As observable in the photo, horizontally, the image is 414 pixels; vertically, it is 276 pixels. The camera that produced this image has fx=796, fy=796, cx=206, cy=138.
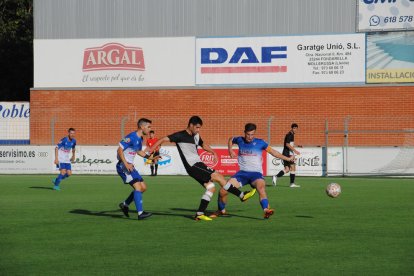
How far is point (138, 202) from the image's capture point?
1562 centimetres

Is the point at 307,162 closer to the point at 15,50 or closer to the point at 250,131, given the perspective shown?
the point at 250,131

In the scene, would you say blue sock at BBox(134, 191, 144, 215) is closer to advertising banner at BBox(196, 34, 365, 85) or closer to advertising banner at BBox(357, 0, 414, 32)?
advertising banner at BBox(196, 34, 365, 85)

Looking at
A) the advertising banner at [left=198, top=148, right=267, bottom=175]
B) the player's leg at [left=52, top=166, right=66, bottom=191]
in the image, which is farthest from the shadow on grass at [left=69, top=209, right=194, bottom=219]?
the advertising banner at [left=198, top=148, right=267, bottom=175]

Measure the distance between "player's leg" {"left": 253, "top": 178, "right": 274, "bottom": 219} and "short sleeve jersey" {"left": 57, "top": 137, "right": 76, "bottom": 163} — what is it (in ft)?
37.3

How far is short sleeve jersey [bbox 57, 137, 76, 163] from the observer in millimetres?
26031

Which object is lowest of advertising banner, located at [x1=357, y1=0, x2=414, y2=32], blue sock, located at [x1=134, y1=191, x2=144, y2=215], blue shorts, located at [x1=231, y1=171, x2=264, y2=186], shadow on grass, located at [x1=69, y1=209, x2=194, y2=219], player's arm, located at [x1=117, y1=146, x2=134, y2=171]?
shadow on grass, located at [x1=69, y1=209, x2=194, y2=219]

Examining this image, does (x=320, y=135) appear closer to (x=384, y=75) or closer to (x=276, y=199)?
(x=384, y=75)

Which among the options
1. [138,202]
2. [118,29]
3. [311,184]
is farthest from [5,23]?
[138,202]

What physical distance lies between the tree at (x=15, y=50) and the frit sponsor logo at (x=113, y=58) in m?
14.6

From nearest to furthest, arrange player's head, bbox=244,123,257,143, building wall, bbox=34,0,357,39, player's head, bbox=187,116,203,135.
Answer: player's head, bbox=187,116,203,135
player's head, bbox=244,123,257,143
building wall, bbox=34,0,357,39

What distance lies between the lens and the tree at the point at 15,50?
53969 millimetres

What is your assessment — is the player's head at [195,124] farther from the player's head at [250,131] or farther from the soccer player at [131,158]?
the player's head at [250,131]

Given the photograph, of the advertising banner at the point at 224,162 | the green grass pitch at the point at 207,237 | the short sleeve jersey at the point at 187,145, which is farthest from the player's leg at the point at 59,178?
the short sleeve jersey at the point at 187,145

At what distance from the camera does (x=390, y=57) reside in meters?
37.2
